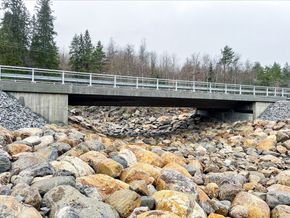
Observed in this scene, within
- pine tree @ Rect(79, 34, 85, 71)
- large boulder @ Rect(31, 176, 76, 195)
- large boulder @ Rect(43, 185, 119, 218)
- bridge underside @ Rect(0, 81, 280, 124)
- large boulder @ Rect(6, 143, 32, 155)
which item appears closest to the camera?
large boulder @ Rect(43, 185, 119, 218)

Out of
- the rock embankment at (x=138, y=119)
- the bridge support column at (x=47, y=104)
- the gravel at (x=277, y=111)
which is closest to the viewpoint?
the bridge support column at (x=47, y=104)

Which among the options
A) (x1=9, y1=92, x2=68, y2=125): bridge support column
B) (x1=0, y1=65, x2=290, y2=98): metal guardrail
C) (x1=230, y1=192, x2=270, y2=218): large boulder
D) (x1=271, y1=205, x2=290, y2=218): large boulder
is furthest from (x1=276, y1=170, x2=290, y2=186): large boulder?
(x1=0, y1=65, x2=290, y2=98): metal guardrail

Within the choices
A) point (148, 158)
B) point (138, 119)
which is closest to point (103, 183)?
point (148, 158)

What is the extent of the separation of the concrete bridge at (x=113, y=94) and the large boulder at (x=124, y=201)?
11478mm

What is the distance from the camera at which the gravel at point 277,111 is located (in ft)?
85.4

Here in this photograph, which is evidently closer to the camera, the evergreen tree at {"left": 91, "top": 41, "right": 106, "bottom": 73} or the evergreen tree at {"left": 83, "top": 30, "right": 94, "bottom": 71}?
the evergreen tree at {"left": 83, "top": 30, "right": 94, "bottom": 71}

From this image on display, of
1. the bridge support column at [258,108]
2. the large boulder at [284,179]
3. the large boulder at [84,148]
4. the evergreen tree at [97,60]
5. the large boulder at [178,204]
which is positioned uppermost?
the evergreen tree at [97,60]

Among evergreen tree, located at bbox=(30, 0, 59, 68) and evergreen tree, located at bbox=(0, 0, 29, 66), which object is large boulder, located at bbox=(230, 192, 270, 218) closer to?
evergreen tree, located at bbox=(0, 0, 29, 66)

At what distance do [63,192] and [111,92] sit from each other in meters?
14.1

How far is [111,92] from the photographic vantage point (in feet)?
65.9

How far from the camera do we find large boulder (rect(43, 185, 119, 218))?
5.71 meters

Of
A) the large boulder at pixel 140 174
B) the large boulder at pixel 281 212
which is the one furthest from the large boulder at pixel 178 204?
the large boulder at pixel 281 212

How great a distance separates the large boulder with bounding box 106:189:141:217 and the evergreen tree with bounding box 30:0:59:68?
3405 centimetres

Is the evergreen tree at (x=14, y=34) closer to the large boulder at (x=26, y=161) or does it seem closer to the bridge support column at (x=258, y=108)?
the bridge support column at (x=258, y=108)
